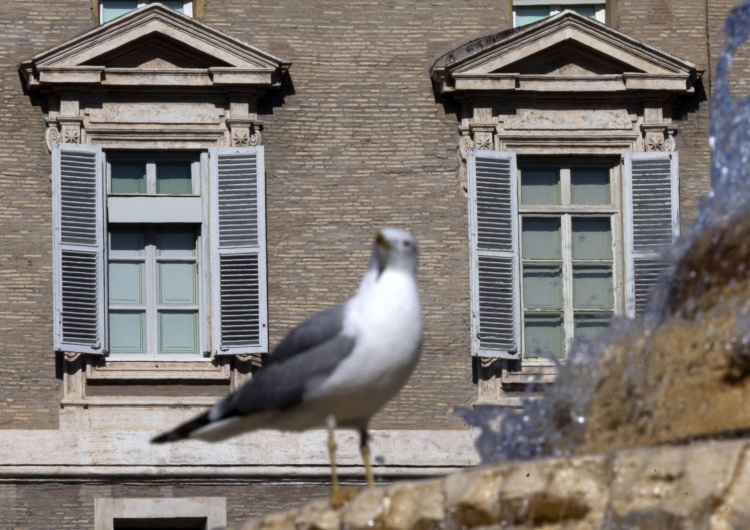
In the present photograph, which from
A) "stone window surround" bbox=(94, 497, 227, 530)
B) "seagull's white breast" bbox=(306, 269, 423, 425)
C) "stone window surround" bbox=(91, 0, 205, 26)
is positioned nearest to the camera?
"seagull's white breast" bbox=(306, 269, 423, 425)

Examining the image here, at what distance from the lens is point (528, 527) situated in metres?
7.81

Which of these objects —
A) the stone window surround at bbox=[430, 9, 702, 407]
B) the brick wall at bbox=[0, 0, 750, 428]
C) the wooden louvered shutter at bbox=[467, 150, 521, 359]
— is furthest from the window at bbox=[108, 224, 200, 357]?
the stone window surround at bbox=[430, 9, 702, 407]

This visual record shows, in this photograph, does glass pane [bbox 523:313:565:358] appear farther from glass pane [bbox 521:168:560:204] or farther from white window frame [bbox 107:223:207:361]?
white window frame [bbox 107:223:207:361]

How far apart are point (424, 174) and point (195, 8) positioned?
243cm

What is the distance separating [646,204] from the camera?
1972 cm

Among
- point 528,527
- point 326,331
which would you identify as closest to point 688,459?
point 528,527

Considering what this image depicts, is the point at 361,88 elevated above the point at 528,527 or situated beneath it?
elevated above

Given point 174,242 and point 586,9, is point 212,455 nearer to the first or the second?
point 174,242

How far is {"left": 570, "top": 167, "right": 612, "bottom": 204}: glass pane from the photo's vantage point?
65.2 feet

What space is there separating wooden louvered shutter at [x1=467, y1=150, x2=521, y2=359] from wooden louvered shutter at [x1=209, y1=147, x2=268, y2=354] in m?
1.78

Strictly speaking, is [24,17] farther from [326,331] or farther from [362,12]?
[326,331]

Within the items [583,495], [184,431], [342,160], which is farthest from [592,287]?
[583,495]

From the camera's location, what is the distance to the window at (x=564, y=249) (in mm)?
19719

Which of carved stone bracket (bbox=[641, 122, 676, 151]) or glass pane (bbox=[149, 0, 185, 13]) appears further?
glass pane (bbox=[149, 0, 185, 13])
